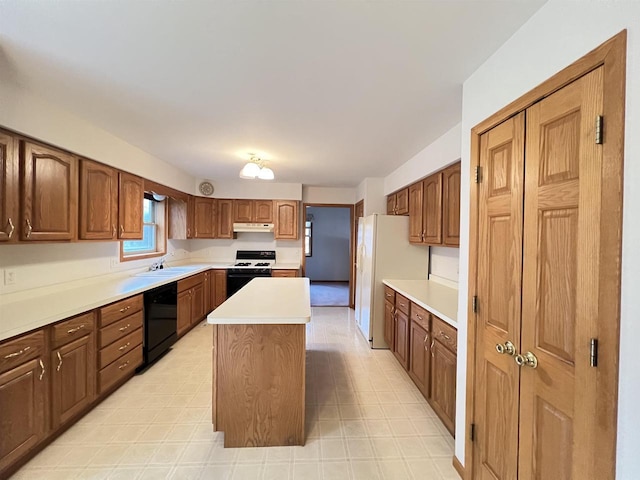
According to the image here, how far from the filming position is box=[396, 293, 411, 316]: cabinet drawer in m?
2.76

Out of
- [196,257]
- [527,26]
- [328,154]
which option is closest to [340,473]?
[527,26]

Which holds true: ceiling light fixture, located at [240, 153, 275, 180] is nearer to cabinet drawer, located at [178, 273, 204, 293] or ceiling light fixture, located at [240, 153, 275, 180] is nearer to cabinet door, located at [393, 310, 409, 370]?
cabinet drawer, located at [178, 273, 204, 293]

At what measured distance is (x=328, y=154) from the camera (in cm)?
322

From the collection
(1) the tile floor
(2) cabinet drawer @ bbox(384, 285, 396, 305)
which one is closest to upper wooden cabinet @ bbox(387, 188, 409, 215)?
(2) cabinet drawer @ bbox(384, 285, 396, 305)

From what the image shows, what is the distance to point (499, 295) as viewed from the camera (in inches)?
53.4

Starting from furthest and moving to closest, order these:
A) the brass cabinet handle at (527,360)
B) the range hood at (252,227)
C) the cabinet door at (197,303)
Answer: the range hood at (252,227) < the cabinet door at (197,303) < the brass cabinet handle at (527,360)

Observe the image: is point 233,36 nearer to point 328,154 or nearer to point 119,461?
point 328,154

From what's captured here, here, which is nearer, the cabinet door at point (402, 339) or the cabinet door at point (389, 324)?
the cabinet door at point (402, 339)

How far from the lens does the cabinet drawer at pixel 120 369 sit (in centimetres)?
226

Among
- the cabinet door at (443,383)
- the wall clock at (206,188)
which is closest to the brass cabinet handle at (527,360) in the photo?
the cabinet door at (443,383)

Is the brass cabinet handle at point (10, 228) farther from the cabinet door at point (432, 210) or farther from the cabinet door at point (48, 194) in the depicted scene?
the cabinet door at point (432, 210)

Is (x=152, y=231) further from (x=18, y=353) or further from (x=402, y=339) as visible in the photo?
(x=402, y=339)

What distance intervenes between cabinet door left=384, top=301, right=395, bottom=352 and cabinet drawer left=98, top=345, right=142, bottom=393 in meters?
2.74

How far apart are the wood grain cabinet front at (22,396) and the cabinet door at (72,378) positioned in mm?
69
